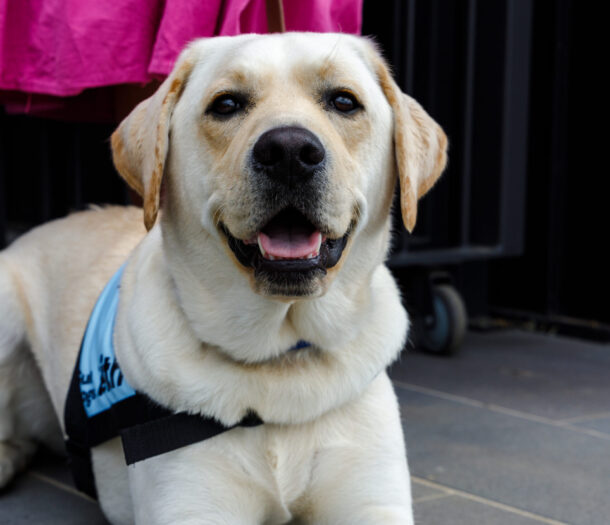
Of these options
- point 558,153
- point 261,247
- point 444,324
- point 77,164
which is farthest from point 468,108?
point 261,247

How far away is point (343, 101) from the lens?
7.95ft

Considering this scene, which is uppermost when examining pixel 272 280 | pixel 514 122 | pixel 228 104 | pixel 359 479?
pixel 228 104

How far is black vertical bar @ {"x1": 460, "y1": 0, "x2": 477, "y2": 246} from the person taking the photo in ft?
16.8

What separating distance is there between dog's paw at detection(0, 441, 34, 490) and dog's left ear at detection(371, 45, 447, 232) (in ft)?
5.09

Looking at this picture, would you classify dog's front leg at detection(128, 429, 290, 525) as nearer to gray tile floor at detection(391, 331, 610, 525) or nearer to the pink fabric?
gray tile floor at detection(391, 331, 610, 525)

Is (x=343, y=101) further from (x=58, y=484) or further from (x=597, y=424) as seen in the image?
(x=597, y=424)

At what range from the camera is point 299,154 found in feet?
6.91

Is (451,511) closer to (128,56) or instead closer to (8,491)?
(8,491)

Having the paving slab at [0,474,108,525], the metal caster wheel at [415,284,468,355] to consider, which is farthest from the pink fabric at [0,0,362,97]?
the metal caster wheel at [415,284,468,355]

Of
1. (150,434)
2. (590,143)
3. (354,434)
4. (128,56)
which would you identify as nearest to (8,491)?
(150,434)

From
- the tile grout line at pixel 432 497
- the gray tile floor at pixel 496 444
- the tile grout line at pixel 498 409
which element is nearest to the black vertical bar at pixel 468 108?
the gray tile floor at pixel 496 444

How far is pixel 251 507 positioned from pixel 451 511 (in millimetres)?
878

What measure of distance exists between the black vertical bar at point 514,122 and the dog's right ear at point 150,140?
9.54 feet

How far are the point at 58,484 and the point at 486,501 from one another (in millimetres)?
1414
